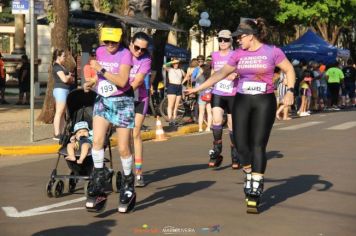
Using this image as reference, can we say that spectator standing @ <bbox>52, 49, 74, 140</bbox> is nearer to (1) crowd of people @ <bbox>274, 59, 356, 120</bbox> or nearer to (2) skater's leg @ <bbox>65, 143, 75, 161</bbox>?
(2) skater's leg @ <bbox>65, 143, 75, 161</bbox>

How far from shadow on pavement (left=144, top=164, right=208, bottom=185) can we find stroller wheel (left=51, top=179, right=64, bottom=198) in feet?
4.50

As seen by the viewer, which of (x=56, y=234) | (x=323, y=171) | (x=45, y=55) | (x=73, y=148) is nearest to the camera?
(x=56, y=234)

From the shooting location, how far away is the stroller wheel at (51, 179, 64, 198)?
8645 mm

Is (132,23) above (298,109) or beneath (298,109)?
above

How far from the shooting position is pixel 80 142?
9.03m

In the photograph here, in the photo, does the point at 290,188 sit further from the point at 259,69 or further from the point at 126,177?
the point at 126,177

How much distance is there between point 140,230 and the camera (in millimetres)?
6836

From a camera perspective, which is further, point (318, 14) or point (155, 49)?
point (318, 14)

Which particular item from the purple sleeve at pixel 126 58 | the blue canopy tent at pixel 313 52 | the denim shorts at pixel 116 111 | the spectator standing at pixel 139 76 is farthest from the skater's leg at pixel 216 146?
the blue canopy tent at pixel 313 52

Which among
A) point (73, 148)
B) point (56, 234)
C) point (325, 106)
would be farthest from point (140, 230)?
point (325, 106)

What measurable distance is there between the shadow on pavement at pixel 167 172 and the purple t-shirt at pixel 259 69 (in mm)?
2550

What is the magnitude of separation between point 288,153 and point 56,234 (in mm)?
7432

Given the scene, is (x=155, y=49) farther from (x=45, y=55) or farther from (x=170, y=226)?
(x=45, y=55)

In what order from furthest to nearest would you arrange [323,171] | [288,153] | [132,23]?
[132,23] → [288,153] → [323,171]
